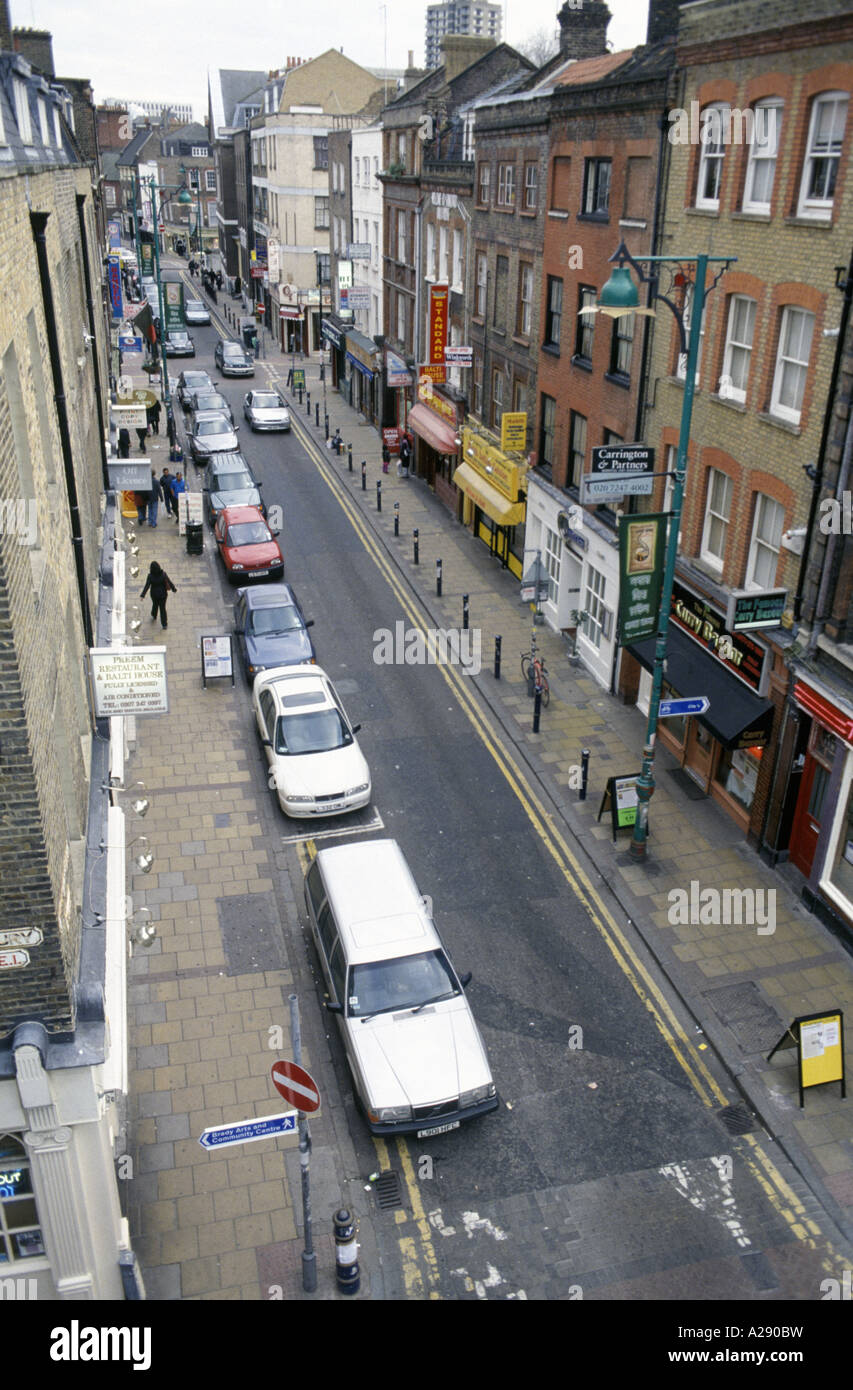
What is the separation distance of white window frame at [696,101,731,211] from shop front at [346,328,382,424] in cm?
2689

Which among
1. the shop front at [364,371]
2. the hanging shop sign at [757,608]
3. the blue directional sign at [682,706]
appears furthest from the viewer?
the shop front at [364,371]

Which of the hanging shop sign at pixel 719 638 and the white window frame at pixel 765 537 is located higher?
the white window frame at pixel 765 537

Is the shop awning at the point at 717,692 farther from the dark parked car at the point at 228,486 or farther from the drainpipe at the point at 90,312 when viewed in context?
the dark parked car at the point at 228,486

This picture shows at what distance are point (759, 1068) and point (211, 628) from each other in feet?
55.7

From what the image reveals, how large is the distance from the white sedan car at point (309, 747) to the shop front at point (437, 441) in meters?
14.9

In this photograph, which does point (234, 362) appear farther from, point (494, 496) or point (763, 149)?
point (763, 149)

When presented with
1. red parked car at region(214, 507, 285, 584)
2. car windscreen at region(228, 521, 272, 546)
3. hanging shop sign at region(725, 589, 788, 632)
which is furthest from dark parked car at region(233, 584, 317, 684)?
hanging shop sign at region(725, 589, 788, 632)

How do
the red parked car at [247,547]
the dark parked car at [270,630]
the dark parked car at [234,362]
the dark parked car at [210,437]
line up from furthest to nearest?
the dark parked car at [234,362] → the dark parked car at [210,437] → the red parked car at [247,547] → the dark parked car at [270,630]

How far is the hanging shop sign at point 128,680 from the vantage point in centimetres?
1158

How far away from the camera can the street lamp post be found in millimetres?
11953

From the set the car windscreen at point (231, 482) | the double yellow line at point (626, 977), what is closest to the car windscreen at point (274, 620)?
the double yellow line at point (626, 977)
